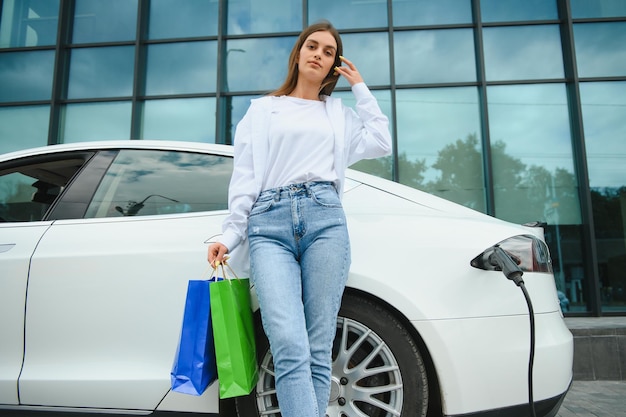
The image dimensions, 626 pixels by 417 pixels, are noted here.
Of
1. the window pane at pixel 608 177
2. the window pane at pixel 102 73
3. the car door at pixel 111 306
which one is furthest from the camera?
the window pane at pixel 102 73

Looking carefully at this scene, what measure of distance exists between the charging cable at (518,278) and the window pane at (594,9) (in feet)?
20.9

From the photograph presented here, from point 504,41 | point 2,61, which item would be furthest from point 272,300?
point 2,61

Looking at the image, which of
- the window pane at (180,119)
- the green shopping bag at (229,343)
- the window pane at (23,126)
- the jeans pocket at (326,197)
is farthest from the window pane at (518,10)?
the window pane at (23,126)

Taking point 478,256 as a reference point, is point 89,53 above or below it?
above

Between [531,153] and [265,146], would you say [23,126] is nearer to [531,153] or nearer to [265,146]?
[265,146]

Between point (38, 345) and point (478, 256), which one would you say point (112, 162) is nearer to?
point (38, 345)

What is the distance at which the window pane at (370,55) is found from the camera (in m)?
6.52

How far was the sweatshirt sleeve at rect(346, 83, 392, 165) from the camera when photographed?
175 centimetres

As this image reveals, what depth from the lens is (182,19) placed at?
690 cm

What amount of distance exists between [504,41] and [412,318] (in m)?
6.12

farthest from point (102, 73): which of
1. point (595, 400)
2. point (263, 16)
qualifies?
point (595, 400)

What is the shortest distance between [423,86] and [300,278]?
555 centimetres

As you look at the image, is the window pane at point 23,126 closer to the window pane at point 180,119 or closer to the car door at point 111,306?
the window pane at point 180,119

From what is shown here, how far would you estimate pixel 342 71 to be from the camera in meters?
1.79
